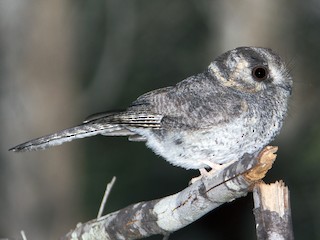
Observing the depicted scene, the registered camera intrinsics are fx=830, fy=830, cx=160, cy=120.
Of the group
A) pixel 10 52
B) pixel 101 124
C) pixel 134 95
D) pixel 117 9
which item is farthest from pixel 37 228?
pixel 101 124

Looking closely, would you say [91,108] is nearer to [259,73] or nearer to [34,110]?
[34,110]

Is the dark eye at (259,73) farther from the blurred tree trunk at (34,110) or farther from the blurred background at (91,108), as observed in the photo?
the blurred tree trunk at (34,110)

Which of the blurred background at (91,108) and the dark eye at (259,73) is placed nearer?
the dark eye at (259,73)

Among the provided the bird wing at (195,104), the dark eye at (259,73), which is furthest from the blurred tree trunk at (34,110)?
the dark eye at (259,73)

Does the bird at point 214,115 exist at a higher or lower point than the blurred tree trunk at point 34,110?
lower

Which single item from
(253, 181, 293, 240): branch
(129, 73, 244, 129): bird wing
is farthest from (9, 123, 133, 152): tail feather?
(253, 181, 293, 240): branch

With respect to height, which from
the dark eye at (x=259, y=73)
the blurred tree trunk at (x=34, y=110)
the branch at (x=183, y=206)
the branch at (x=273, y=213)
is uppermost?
the blurred tree trunk at (x=34, y=110)

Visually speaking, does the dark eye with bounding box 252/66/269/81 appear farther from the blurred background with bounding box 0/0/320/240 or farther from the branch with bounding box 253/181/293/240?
the blurred background with bounding box 0/0/320/240

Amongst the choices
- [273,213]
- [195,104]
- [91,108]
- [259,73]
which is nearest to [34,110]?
[91,108]
